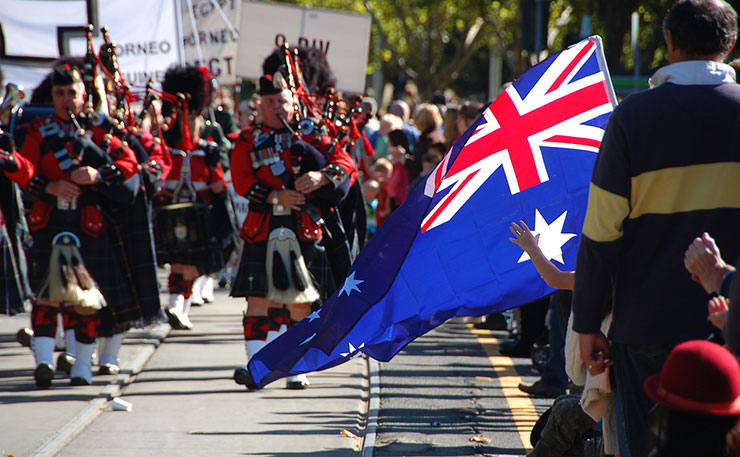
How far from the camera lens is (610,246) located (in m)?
3.31

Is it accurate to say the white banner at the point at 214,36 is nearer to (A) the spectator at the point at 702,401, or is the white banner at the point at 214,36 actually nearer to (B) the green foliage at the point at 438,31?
(A) the spectator at the point at 702,401

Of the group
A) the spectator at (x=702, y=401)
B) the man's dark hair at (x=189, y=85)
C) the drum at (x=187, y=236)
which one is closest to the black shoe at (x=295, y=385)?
the drum at (x=187, y=236)

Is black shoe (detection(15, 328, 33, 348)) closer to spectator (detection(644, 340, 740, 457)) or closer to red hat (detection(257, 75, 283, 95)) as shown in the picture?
red hat (detection(257, 75, 283, 95))

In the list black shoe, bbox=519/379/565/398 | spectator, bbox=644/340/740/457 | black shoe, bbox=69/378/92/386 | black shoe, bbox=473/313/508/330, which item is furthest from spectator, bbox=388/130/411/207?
spectator, bbox=644/340/740/457

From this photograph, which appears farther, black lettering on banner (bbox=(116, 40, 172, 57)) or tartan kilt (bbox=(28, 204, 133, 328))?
black lettering on banner (bbox=(116, 40, 172, 57))

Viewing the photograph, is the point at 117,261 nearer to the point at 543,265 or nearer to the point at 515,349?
the point at 515,349

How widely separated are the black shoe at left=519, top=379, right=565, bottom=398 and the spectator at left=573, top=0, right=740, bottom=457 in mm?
3594

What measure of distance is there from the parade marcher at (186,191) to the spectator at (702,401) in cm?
754

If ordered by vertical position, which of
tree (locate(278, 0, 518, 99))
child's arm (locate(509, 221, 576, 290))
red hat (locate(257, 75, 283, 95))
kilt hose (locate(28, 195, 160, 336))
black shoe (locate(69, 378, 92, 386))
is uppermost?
child's arm (locate(509, 221, 576, 290))

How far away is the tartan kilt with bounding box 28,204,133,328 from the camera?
7395 mm

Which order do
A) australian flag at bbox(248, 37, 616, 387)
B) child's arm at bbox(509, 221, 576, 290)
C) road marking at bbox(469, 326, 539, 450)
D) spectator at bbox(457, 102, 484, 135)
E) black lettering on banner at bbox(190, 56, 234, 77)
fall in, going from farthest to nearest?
black lettering on banner at bbox(190, 56, 234, 77) < spectator at bbox(457, 102, 484, 135) < road marking at bbox(469, 326, 539, 450) < australian flag at bbox(248, 37, 616, 387) < child's arm at bbox(509, 221, 576, 290)

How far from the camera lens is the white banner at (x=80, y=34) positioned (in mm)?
10164

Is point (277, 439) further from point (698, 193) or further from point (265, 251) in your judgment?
point (698, 193)

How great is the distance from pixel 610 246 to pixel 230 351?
5968 millimetres
